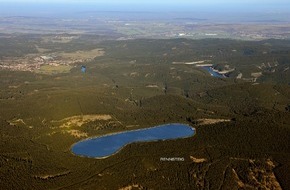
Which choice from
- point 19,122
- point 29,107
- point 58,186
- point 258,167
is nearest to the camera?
point 58,186

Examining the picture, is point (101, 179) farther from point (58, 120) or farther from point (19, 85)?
point (19, 85)

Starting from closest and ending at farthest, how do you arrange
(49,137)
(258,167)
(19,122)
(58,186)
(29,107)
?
1. (58,186)
2. (258,167)
3. (49,137)
4. (19,122)
5. (29,107)

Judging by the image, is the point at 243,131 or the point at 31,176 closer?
the point at 31,176

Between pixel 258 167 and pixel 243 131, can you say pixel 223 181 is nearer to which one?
pixel 258 167

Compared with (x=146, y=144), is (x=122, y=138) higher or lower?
lower

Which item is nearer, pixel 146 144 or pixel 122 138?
pixel 146 144

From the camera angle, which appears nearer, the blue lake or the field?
the field

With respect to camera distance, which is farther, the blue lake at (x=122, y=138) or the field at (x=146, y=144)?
the blue lake at (x=122, y=138)

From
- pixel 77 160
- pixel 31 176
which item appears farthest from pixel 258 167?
pixel 31 176
